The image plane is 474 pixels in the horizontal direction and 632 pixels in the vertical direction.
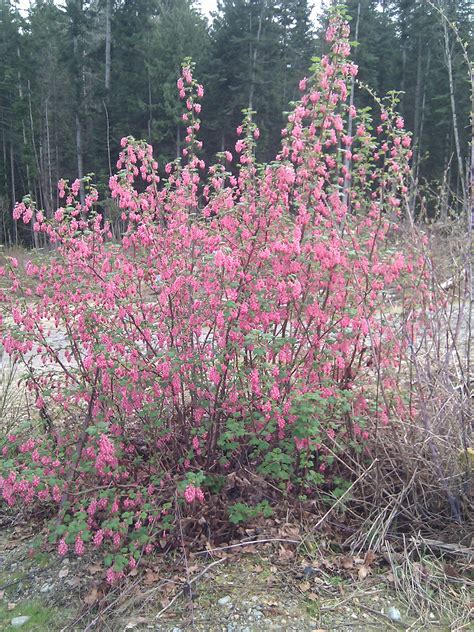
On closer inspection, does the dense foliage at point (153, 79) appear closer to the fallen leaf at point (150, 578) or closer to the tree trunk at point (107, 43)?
the tree trunk at point (107, 43)

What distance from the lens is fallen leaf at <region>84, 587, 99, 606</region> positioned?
8.82ft

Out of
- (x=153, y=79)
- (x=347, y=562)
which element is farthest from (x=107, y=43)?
(x=347, y=562)

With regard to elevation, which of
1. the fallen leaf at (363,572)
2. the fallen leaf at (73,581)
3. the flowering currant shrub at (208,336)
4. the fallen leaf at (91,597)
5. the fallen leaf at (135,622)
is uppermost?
the flowering currant shrub at (208,336)

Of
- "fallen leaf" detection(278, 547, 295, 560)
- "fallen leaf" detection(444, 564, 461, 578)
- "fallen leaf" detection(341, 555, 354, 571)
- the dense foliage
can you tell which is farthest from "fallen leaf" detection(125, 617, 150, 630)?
the dense foliage

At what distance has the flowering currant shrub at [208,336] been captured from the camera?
2.80 meters

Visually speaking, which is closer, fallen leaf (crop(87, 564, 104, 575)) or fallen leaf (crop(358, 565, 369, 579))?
fallen leaf (crop(358, 565, 369, 579))

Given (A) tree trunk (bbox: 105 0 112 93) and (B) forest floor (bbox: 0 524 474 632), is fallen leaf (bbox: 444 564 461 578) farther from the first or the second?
(A) tree trunk (bbox: 105 0 112 93)

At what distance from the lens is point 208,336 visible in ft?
10.3

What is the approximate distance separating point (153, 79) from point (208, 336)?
2345cm

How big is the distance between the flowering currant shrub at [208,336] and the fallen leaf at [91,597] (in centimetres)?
19

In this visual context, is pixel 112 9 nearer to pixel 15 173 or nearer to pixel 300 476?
pixel 15 173

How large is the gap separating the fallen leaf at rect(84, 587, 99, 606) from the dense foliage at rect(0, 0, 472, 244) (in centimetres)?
2118

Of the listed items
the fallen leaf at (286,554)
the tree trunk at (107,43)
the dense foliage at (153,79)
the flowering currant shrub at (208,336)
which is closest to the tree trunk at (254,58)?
the dense foliage at (153,79)

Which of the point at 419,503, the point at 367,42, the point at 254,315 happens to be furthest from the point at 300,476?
the point at 367,42
